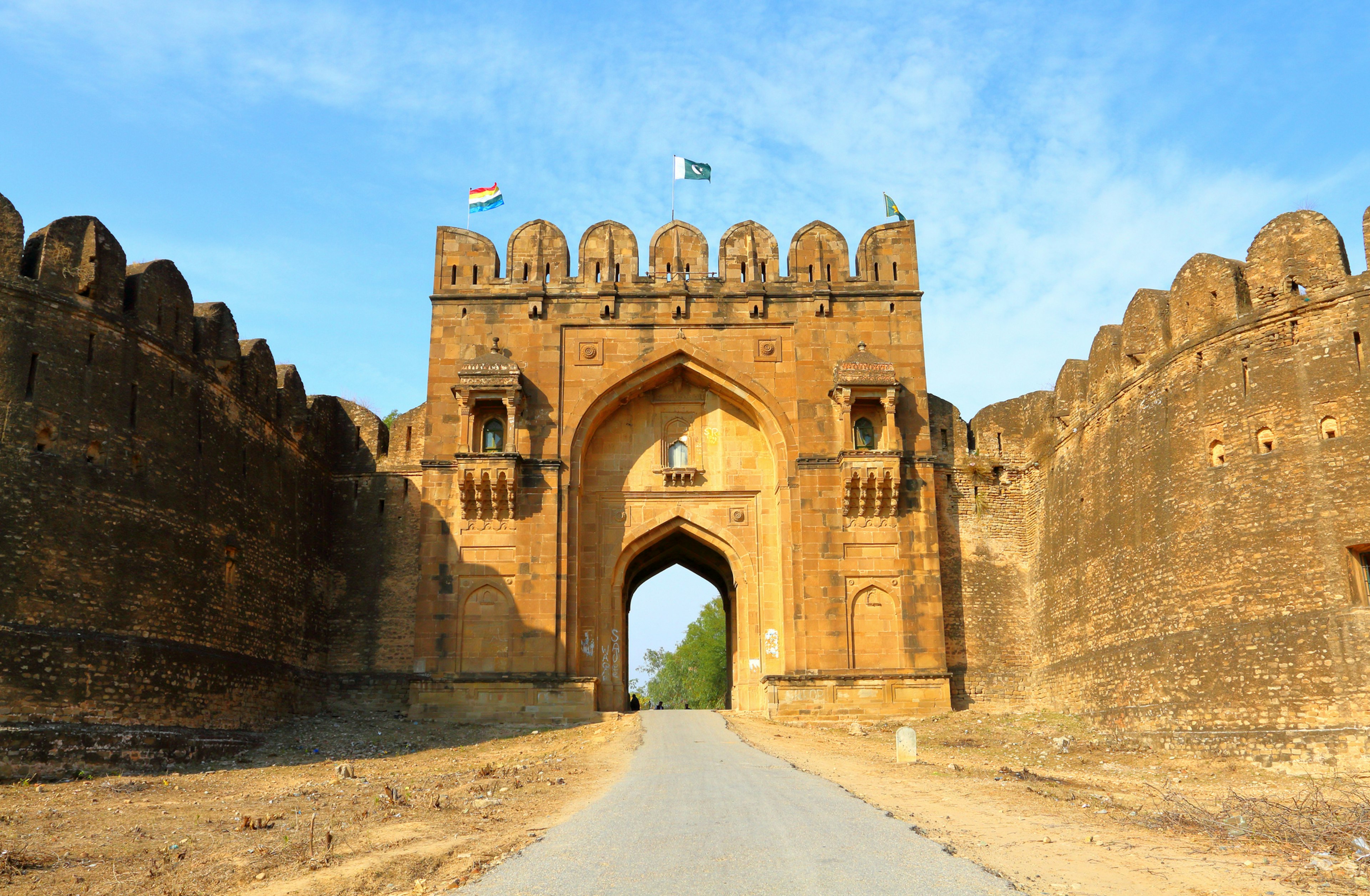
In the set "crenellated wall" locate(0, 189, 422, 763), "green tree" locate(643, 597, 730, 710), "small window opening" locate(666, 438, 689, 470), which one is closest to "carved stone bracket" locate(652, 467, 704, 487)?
"small window opening" locate(666, 438, 689, 470)

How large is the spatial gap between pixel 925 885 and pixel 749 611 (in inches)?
562

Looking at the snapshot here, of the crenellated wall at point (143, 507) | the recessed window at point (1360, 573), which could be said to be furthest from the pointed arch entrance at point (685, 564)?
the recessed window at point (1360, 573)

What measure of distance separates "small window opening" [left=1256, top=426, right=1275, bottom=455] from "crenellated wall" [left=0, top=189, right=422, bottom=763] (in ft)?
47.1

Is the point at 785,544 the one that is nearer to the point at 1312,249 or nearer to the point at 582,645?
the point at 582,645

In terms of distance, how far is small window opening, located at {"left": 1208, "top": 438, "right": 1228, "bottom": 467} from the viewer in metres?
14.9

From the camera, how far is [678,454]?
21875mm

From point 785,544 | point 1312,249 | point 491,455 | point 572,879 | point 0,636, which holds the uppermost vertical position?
point 1312,249

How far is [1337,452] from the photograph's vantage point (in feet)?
44.0

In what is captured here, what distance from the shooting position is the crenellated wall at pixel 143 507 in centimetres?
1370

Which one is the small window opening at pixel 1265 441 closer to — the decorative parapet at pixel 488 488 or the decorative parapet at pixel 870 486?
the decorative parapet at pixel 870 486

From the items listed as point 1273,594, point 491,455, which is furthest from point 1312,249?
point 491,455

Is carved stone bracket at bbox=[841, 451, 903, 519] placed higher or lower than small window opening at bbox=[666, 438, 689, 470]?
lower

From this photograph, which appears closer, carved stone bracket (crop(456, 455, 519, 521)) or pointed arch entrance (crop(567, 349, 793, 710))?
carved stone bracket (crop(456, 455, 519, 521))

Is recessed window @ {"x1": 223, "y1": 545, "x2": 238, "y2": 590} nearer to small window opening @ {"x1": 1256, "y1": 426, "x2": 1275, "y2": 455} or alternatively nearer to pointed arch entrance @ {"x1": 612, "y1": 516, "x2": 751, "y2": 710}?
pointed arch entrance @ {"x1": 612, "y1": 516, "x2": 751, "y2": 710}
